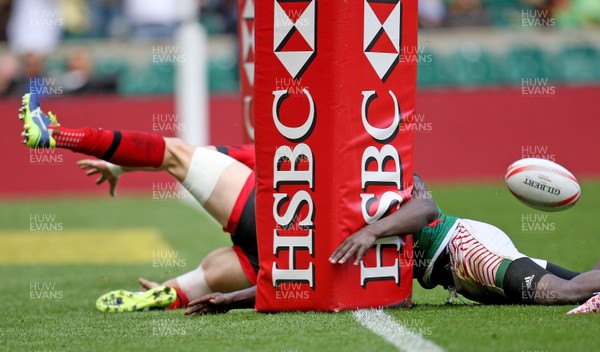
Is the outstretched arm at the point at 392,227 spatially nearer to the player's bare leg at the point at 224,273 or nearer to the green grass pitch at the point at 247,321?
the green grass pitch at the point at 247,321

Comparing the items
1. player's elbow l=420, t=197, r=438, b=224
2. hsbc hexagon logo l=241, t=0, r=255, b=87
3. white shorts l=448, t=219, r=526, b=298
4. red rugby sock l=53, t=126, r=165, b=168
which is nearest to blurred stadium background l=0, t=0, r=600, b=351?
hsbc hexagon logo l=241, t=0, r=255, b=87

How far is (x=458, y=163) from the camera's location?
16.7m

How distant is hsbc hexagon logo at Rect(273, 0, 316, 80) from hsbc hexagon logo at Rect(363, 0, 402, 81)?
28cm

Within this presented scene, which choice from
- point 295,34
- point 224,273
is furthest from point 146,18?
point 295,34

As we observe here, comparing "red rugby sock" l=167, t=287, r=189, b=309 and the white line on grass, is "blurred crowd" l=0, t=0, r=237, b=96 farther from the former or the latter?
the white line on grass

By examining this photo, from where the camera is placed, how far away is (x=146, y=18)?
712 inches

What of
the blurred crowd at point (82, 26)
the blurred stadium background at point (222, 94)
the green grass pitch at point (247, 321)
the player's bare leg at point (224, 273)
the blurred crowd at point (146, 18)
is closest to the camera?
the green grass pitch at point (247, 321)

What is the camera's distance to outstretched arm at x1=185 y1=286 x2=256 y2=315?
5.83 m

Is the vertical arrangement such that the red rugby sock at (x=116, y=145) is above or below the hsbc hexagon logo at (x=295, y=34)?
below

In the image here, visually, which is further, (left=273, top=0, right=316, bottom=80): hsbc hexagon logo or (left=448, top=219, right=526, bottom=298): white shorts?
(left=448, top=219, right=526, bottom=298): white shorts

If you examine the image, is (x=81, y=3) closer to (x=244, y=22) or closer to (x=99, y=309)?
(x=244, y=22)

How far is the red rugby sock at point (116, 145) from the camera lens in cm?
607

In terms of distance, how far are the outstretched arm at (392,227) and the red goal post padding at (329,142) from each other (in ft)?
0.18

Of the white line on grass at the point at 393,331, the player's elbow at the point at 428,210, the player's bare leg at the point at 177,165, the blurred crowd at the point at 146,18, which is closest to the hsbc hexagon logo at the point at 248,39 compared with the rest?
the player's bare leg at the point at 177,165
